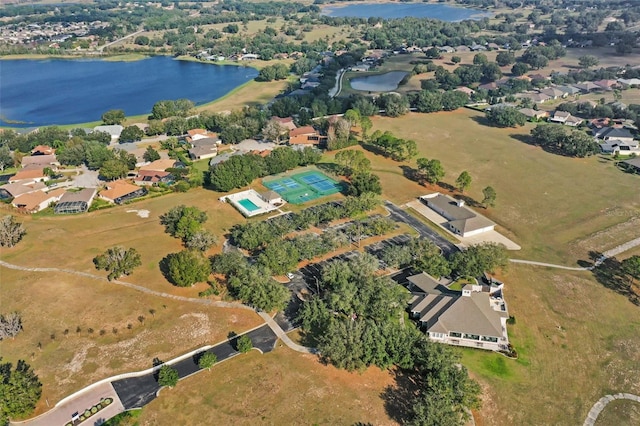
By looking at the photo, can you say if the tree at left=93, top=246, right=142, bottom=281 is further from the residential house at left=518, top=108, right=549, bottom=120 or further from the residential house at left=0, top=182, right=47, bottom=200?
the residential house at left=518, top=108, right=549, bottom=120

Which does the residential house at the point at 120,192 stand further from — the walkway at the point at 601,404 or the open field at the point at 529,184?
the walkway at the point at 601,404

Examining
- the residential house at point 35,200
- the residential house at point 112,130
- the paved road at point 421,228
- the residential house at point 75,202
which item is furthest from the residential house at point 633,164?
the residential house at point 112,130

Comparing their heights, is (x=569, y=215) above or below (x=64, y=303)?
below

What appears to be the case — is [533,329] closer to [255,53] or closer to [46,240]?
[46,240]

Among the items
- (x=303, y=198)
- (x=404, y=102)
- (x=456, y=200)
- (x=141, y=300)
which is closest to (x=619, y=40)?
(x=404, y=102)

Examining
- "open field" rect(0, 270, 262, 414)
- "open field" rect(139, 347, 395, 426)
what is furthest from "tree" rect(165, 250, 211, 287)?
"open field" rect(139, 347, 395, 426)

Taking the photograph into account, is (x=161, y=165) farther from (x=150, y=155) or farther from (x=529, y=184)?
(x=529, y=184)
